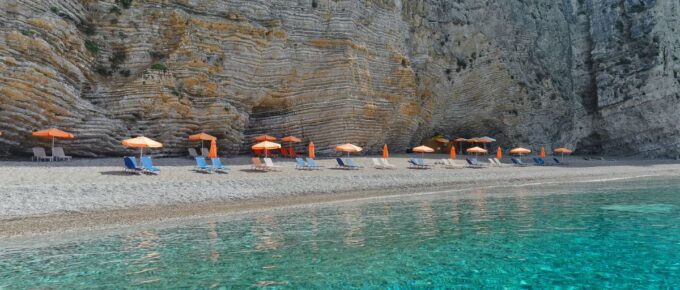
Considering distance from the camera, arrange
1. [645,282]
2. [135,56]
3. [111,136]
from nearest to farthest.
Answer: [645,282]
[111,136]
[135,56]

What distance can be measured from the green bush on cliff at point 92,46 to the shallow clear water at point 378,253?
17371mm

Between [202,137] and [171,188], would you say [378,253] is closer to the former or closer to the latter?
[171,188]

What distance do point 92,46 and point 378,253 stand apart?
74.7ft

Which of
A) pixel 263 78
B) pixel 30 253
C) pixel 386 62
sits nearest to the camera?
pixel 30 253

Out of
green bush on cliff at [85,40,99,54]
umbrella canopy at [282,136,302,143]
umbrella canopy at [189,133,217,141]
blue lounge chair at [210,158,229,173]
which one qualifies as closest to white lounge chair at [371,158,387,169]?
umbrella canopy at [282,136,302,143]

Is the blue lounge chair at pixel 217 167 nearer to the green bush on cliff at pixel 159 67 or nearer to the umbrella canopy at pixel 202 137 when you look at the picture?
the umbrella canopy at pixel 202 137

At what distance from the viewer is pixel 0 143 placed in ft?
62.5

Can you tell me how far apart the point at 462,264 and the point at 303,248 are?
298cm

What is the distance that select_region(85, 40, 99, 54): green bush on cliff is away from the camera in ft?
76.5

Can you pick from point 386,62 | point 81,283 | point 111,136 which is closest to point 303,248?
point 81,283

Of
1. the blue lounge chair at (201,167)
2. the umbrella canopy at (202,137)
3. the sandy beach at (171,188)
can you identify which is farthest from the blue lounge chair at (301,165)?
the umbrella canopy at (202,137)

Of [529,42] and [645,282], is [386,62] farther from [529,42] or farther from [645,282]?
[645,282]

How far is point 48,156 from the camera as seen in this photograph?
19781mm

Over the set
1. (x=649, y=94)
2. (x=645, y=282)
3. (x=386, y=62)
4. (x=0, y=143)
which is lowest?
(x=645, y=282)
